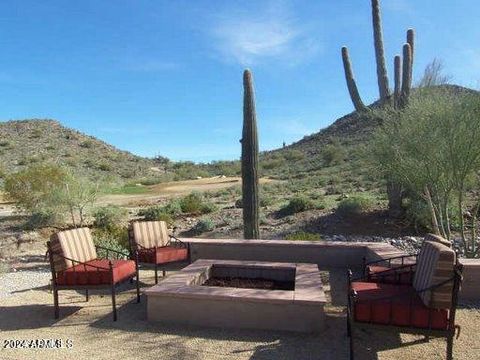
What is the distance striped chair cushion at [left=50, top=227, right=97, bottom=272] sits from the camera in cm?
589

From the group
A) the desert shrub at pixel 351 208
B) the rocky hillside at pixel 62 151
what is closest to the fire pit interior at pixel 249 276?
the desert shrub at pixel 351 208

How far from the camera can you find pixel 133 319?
570cm

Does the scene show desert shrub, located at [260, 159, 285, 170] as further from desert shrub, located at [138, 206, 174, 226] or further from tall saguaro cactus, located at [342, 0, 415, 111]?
tall saguaro cactus, located at [342, 0, 415, 111]

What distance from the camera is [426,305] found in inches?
168

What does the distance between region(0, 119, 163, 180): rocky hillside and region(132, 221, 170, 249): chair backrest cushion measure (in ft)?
111

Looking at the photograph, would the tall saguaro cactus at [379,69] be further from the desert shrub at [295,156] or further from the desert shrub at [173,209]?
the desert shrub at [295,156]

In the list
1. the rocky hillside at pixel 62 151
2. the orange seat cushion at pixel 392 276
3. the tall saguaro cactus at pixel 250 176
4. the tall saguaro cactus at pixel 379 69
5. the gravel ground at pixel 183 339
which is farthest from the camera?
the rocky hillside at pixel 62 151

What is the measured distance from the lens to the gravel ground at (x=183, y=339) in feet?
15.2

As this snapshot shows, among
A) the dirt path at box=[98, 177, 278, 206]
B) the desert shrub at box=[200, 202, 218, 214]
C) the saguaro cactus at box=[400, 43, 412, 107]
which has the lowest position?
the desert shrub at box=[200, 202, 218, 214]

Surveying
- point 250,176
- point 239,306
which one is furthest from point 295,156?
point 239,306

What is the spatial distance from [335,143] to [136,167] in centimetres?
2062

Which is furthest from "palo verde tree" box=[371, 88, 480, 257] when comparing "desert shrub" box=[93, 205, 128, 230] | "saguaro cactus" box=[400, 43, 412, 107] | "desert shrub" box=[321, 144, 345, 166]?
"desert shrub" box=[321, 144, 345, 166]

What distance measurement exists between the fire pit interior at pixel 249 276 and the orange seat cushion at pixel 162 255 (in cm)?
79

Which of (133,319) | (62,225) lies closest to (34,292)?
(133,319)
